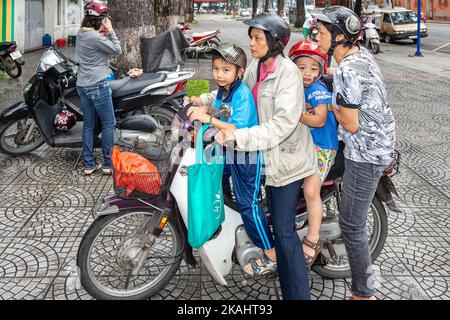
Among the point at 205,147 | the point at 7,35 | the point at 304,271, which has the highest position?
the point at 7,35

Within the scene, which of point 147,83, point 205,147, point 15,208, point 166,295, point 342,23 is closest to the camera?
point 342,23

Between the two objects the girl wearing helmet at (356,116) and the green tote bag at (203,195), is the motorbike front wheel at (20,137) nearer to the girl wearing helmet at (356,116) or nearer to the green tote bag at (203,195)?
the green tote bag at (203,195)

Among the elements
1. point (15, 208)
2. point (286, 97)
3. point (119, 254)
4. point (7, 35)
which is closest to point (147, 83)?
point (15, 208)

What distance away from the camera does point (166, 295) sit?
3.21 metres

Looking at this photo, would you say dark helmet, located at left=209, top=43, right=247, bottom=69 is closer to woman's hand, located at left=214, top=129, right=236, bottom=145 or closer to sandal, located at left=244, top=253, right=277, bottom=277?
woman's hand, located at left=214, top=129, right=236, bottom=145

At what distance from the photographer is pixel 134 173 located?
8.67ft

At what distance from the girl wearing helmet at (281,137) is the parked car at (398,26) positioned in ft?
76.0

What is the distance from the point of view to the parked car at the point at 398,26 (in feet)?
77.4

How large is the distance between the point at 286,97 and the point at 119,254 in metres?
1.50

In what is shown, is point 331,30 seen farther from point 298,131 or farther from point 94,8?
point 94,8

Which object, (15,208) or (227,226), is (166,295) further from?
(15,208)

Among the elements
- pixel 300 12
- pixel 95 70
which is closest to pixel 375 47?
pixel 95 70

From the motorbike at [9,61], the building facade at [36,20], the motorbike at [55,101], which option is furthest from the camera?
the building facade at [36,20]

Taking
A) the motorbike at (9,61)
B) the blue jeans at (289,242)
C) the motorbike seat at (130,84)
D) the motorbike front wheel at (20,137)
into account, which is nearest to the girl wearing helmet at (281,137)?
the blue jeans at (289,242)
